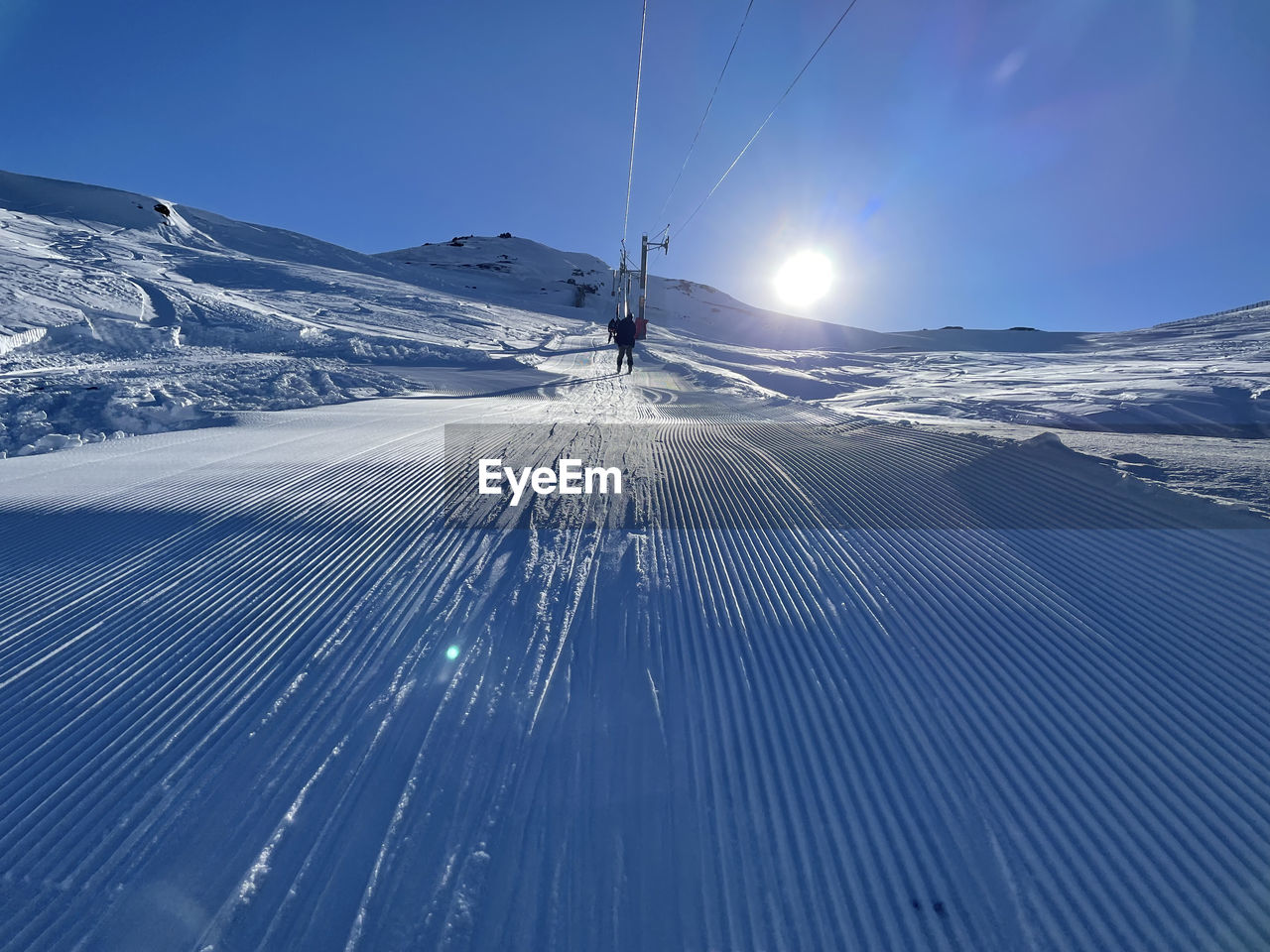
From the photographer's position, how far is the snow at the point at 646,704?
1503mm

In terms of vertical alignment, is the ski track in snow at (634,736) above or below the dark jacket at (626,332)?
below

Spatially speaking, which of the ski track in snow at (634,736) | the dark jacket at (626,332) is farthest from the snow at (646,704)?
the dark jacket at (626,332)

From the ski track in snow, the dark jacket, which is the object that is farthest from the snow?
the dark jacket

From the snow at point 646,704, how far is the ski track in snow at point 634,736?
1 cm

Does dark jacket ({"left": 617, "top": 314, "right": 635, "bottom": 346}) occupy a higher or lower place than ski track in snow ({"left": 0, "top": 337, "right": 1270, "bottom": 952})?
higher

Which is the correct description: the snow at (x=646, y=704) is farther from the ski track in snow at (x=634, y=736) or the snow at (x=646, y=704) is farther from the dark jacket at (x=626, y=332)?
the dark jacket at (x=626, y=332)

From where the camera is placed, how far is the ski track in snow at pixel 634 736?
149cm

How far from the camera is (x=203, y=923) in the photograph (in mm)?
1421

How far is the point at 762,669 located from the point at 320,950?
163cm

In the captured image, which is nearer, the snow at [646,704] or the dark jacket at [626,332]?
the snow at [646,704]

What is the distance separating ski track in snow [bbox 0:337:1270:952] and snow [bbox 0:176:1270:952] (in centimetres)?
1

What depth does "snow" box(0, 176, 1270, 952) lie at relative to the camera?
59.2 inches

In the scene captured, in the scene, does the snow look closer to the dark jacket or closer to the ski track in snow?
the ski track in snow

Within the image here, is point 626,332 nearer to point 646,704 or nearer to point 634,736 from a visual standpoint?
point 646,704
